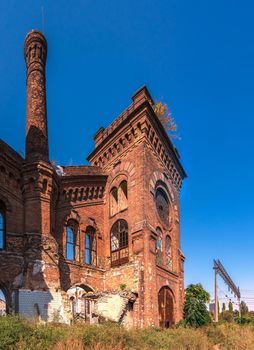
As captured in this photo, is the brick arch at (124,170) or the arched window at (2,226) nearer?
the arched window at (2,226)

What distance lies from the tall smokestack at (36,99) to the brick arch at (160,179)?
6525mm

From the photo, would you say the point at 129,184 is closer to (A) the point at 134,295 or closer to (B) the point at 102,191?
(B) the point at 102,191

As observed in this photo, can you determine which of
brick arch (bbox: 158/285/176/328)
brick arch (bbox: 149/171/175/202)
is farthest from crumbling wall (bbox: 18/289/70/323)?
brick arch (bbox: 149/171/175/202)

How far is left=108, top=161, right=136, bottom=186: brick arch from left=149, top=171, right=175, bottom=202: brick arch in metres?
1.24

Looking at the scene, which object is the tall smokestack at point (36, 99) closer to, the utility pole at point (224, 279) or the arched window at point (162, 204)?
the arched window at point (162, 204)

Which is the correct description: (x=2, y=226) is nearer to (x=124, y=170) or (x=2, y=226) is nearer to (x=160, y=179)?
(x=124, y=170)

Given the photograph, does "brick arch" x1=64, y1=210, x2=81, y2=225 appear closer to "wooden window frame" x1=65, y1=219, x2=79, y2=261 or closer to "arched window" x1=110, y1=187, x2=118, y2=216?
"wooden window frame" x1=65, y1=219, x2=79, y2=261

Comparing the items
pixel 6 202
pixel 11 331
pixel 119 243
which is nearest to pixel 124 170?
pixel 119 243

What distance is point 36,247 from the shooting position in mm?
16562

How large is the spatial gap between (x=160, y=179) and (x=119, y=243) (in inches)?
191

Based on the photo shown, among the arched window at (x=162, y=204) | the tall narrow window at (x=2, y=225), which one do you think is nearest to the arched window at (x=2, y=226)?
the tall narrow window at (x=2, y=225)

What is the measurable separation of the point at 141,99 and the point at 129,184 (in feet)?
17.0

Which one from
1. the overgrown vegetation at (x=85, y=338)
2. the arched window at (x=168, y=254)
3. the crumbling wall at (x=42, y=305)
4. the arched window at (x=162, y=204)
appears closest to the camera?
the overgrown vegetation at (x=85, y=338)

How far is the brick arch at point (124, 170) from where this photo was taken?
70.0ft
